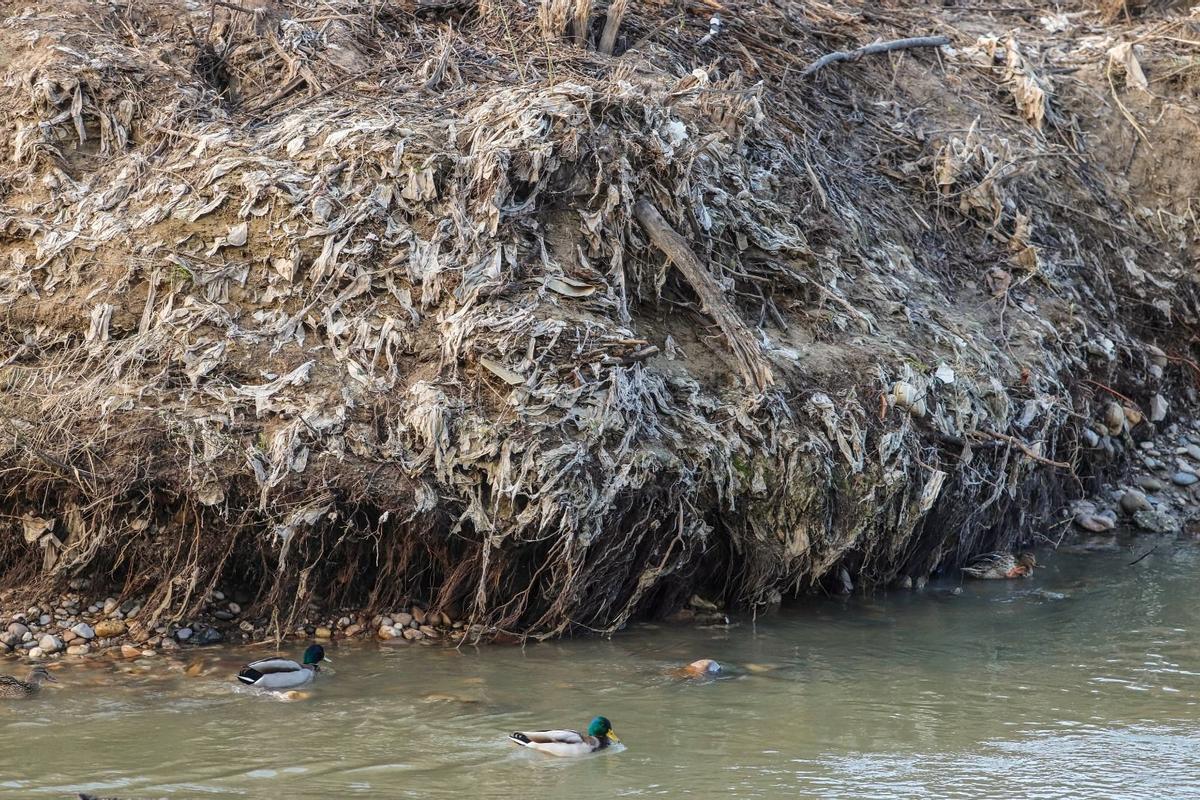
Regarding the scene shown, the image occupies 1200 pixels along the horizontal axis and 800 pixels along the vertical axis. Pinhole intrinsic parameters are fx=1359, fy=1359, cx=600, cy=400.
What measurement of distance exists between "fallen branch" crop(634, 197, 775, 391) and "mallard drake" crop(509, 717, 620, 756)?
2501mm

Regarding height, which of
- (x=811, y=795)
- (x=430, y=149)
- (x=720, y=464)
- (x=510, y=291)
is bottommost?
(x=811, y=795)

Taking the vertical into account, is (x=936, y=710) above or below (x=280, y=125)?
below

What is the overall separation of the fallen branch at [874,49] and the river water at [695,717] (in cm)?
473

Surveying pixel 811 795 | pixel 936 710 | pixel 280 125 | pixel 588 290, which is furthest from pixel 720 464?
pixel 280 125

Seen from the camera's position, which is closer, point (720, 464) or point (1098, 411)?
point (720, 464)

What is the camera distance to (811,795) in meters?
5.16

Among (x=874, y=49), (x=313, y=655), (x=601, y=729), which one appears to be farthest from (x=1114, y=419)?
(x=313, y=655)

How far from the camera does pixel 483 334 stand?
23.3 feet

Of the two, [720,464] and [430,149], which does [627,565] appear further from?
[430,149]

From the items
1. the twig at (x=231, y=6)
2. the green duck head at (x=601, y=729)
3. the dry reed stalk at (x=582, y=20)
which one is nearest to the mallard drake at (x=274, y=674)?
the green duck head at (x=601, y=729)

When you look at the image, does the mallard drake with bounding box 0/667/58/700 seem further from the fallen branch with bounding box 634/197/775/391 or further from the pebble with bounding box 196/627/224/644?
the fallen branch with bounding box 634/197/775/391

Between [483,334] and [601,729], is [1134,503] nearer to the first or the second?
[483,334]

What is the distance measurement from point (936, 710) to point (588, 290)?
2.87 meters

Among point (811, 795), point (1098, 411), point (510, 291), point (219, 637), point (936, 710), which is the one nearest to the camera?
point (811, 795)
